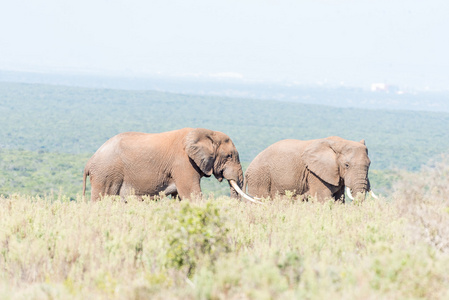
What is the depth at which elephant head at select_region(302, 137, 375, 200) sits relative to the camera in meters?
14.3

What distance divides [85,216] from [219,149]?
182 inches

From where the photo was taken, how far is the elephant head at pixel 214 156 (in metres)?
13.1

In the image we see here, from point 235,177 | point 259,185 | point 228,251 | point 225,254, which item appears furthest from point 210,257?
point 259,185

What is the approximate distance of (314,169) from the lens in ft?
49.2

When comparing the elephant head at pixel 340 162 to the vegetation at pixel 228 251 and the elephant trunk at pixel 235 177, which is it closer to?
the elephant trunk at pixel 235 177

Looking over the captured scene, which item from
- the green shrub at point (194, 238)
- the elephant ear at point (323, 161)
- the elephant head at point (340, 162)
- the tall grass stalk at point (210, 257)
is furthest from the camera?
the elephant ear at point (323, 161)

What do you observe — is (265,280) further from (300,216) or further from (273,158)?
(273,158)

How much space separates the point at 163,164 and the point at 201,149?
0.86 m

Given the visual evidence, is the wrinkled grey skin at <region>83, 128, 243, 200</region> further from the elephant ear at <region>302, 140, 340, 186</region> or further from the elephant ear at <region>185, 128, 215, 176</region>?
the elephant ear at <region>302, 140, 340, 186</region>

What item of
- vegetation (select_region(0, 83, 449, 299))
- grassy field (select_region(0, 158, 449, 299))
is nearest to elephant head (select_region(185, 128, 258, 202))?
vegetation (select_region(0, 83, 449, 299))

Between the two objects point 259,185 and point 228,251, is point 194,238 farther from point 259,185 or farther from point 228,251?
point 259,185

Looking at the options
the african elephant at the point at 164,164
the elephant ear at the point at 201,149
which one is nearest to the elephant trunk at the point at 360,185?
the african elephant at the point at 164,164

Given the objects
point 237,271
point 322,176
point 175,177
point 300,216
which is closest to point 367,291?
point 237,271

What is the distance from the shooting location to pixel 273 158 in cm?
1608
